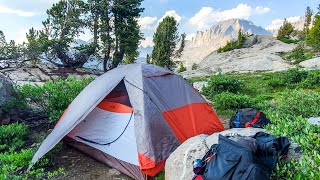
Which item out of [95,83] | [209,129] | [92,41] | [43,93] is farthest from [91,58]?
[209,129]

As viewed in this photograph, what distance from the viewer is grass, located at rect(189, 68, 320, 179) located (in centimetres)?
420

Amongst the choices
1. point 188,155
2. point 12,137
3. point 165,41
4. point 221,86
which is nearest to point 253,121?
point 188,155

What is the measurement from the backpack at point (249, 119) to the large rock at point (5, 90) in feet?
23.6

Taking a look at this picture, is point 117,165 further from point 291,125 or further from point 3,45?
point 3,45

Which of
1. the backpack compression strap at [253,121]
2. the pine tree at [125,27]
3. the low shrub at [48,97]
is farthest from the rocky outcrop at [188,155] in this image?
the pine tree at [125,27]

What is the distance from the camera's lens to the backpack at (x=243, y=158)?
3750mm

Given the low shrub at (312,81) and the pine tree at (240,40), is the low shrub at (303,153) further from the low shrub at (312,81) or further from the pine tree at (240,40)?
the pine tree at (240,40)

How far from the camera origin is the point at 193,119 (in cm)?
751

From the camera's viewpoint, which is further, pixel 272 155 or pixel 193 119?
pixel 193 119

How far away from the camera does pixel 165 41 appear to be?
36844mm

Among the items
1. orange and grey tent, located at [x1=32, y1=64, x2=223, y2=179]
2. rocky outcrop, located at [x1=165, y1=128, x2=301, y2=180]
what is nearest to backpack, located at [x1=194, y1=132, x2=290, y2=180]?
rocky outcrop, located at [x1=165, y1=128, x2=301, y2=180]

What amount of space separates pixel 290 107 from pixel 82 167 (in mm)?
6615

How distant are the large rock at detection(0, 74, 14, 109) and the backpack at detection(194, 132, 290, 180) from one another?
302 inches

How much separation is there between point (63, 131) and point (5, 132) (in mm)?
2488
